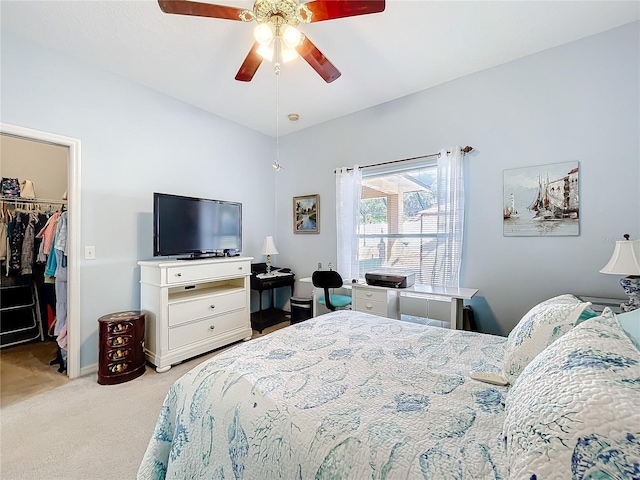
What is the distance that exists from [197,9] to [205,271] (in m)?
2.16

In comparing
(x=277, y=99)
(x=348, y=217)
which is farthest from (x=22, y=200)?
(x=348, y=217)

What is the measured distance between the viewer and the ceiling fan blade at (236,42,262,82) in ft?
6.29

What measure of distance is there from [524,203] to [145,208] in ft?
12.0

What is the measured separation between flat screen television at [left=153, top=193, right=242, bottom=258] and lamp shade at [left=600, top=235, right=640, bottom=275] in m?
3.31

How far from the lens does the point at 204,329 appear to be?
291 cm

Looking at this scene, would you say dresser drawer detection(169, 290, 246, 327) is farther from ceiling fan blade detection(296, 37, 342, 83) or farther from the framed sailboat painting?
the framed sailboat painting

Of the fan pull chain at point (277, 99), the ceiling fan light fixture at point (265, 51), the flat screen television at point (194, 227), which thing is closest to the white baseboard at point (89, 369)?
A: the flat screen television at point (194, 227)

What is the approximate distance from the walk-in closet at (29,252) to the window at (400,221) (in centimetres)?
317

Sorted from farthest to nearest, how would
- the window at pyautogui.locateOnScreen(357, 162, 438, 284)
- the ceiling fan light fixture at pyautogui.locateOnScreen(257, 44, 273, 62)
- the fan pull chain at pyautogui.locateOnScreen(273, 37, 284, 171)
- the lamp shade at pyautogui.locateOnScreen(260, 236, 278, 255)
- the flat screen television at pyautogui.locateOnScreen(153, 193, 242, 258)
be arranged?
the lamp shade at pyautogui.locateOnScreen(260, 236, 278, 255), the window at pyautogui.locateOnScreen(357, 162, 438, 284), the flat screen television at pyautogui.locateOnScreen(153, 193, 242, 258), the fan pull chain at pyautogui.locateOnScreen(273, 37, 284, 171), the ceiling fan light fixture at pyautogui.locateOnScreen(257, 44, 273, 62)

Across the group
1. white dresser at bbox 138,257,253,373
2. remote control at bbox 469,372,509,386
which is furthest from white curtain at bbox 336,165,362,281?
remote control at bbox 469,372,509,386

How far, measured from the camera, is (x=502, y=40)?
2.24m

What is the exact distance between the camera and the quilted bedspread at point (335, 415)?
0.73 metres

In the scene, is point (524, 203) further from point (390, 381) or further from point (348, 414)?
point (348, 414)

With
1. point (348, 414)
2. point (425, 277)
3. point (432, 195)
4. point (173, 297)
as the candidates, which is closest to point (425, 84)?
point (432, 195)
